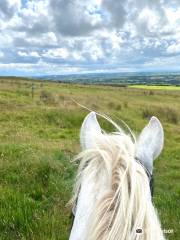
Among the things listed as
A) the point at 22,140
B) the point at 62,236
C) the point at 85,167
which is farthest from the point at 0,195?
the point at 22,140

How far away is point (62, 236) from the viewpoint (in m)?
5.12

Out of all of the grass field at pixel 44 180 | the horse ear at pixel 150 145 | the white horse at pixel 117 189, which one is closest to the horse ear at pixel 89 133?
the white horse at pixel 117 189

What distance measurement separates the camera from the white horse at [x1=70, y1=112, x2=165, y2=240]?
72.0 inches

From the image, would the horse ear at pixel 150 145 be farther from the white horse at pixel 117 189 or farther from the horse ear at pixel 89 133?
the horse ear at pixel 89 133

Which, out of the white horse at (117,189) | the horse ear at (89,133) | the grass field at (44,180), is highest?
the horse ear at (89,133)

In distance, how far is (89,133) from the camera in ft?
7.88

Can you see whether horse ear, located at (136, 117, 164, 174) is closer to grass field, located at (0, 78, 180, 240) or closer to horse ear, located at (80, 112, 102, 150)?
horse ear, located at (80, 112, 102, 150)

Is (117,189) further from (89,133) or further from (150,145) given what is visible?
(89,133)

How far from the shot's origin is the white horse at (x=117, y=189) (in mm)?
1828

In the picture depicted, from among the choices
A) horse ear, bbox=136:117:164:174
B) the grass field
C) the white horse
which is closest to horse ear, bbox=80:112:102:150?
the white horse

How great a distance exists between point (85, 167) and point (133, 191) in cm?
42

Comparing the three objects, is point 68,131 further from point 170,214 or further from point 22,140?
point 170,214

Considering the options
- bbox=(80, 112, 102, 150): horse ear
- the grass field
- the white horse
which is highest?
bbox=(80, 112, 102, 150): horse ear

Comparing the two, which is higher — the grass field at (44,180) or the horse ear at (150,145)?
the horse ear at (150,145)
